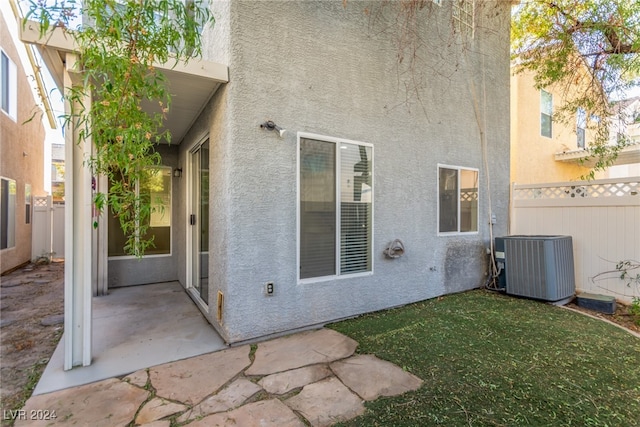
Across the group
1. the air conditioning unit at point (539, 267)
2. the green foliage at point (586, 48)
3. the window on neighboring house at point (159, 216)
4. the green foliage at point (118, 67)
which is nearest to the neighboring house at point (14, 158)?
the window on neighboring house at point (159, 216)

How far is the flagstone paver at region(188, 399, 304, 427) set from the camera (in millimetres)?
2146

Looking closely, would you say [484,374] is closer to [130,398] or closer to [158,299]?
[130,398]

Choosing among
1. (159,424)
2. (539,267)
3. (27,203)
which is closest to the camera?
(159,424)

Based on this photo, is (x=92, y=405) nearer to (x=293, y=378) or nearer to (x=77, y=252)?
(x=77, y=252)

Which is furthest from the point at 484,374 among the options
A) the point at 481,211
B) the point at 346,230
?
the point at 481,211

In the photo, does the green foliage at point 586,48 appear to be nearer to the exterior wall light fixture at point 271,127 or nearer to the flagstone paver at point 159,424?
the exterior wall light fixture at point 271,127

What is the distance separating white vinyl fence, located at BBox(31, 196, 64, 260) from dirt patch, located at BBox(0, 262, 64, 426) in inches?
87.3

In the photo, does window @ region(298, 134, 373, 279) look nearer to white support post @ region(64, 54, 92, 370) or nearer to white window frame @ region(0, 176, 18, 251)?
white support post @ region(64, 54, 92, 370)

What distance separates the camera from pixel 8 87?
7488mm

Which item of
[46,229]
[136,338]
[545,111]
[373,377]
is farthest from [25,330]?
[545,111]

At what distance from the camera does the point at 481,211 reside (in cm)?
596

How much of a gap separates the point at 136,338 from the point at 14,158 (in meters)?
7.51

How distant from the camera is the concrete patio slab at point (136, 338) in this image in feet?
9.29

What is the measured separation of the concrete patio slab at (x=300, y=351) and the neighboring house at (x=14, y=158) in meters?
7.30
